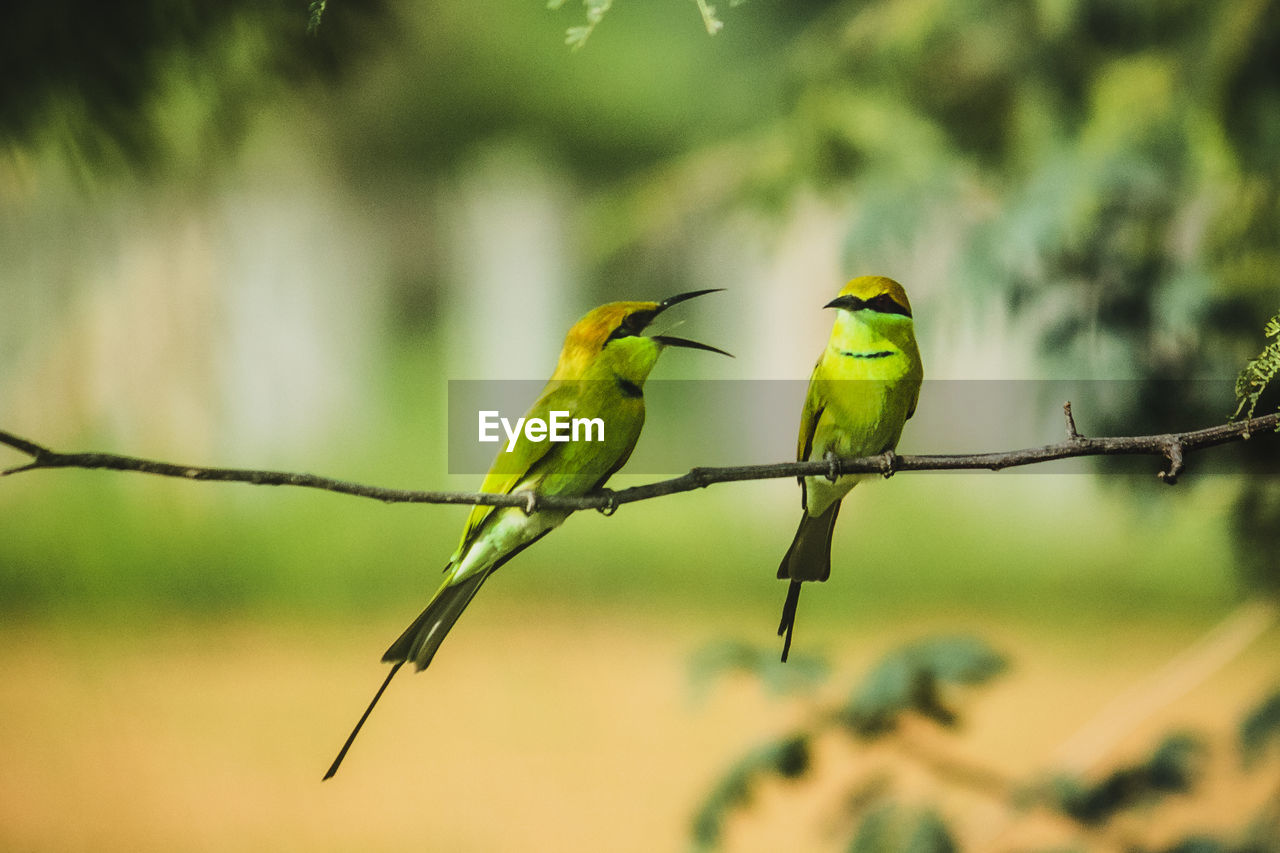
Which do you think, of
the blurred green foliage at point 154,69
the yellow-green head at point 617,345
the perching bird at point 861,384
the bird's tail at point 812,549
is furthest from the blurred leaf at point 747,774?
the blurred green foliage at point 154,69

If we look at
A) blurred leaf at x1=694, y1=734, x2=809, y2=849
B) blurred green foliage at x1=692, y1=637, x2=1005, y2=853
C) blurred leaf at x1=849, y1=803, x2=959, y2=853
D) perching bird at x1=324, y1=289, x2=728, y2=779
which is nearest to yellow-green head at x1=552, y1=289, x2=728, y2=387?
perching bird at x1=324, y1=289, x2=728, y2=779

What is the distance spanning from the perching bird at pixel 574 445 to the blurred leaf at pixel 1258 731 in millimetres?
824

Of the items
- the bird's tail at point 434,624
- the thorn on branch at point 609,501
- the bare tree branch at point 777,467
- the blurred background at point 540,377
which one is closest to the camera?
the bare tree branch at point 777,467

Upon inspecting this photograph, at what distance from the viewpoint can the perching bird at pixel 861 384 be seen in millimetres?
765

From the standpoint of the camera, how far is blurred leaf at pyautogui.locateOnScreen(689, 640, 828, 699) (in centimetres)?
108

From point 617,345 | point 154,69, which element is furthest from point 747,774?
point 154,69

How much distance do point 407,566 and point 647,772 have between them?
39 centimetres

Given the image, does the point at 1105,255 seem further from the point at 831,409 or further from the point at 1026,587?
the point at 831,409

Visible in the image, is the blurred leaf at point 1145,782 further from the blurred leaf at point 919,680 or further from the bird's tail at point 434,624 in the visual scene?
the bird's tail at point 434,624

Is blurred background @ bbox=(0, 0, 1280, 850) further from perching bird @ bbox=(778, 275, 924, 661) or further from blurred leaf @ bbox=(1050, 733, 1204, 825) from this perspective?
perching bird @ bbox=(778, 275, 924, 661)

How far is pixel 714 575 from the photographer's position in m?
1.25

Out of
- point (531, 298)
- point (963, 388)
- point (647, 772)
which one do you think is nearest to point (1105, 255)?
point (963, 388)

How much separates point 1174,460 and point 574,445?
41 centimetres

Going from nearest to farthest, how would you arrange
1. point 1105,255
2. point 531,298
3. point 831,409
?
point 831,409 → point 1105,255 → point 531,298
